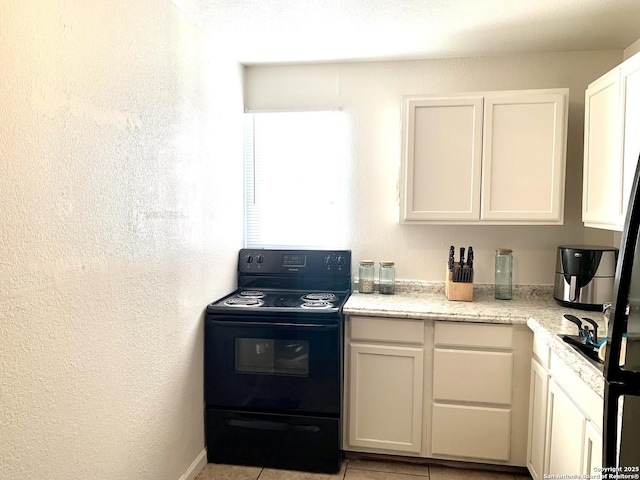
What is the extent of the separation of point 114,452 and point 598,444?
1.76 metres

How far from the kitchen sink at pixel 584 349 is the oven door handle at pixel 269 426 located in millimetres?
1338

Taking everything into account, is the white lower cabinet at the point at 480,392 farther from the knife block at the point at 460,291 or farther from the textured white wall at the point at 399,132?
the textured white wall at the point at 399,132

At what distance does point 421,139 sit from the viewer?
8.53 ft

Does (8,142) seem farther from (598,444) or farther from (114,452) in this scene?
(598,444)

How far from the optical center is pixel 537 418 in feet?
7.20

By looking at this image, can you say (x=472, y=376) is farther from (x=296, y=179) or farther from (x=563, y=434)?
(x=296, y=179)

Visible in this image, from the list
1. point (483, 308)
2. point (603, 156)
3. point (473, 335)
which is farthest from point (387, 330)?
point (603, 156)

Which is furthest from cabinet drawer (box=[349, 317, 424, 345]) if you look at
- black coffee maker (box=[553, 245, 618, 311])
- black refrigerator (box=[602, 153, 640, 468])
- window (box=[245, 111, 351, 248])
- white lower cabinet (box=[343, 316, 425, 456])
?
black refrigerator (box=[602, 153, 640, 468])

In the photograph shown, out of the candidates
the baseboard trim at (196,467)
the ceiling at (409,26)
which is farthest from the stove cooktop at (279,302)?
the ceiling at (409,26)

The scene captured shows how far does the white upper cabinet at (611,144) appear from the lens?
1889 millimetres

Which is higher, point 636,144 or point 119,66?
point 119,66

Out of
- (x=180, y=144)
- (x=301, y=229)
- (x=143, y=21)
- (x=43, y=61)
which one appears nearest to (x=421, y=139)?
(x=301, y=229)

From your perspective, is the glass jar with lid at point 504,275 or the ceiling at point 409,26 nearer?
the ceiling at point 409,26

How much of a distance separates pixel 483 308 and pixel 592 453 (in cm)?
97
